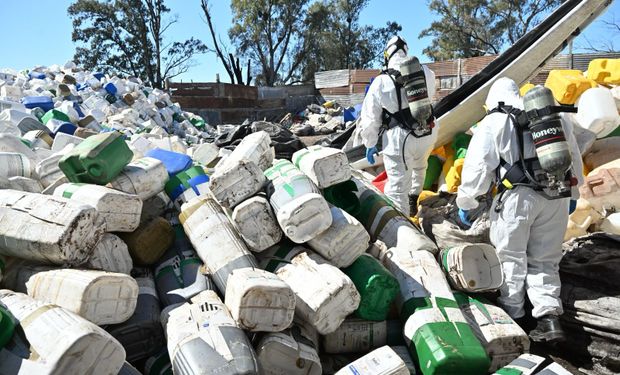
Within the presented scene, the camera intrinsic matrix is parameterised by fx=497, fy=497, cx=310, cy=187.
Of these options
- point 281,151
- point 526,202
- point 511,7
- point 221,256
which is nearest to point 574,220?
point 526,202

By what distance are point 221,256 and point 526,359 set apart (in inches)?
63.9

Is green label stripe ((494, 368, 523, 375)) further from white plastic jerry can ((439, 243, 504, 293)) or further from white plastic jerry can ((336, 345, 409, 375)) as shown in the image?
white plastic jerry can ((439, 243, 504, 293))

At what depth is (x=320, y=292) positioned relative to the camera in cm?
250

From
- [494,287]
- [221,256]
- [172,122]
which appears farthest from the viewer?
[172,122]

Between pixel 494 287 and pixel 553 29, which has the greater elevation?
pixel 553 29

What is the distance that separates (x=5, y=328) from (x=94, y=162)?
1.30 metres

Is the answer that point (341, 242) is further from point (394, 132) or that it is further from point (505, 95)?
point (394, 132)

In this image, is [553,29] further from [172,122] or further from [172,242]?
[172,122]

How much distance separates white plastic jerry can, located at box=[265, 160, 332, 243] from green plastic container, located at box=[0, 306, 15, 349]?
1318 mm

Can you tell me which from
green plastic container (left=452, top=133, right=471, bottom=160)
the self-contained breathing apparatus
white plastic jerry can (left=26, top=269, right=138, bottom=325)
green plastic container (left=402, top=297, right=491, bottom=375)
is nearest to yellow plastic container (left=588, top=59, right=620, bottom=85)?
green plastic container (left=452, top=133, right=471, bottom=160)

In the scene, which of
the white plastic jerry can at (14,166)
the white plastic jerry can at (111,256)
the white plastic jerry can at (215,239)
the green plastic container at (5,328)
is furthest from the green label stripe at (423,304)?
the white plastic jerry can at (14,166)

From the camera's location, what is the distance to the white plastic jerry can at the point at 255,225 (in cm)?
280

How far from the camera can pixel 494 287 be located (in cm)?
306

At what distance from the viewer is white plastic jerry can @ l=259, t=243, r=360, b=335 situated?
248 centimetres
